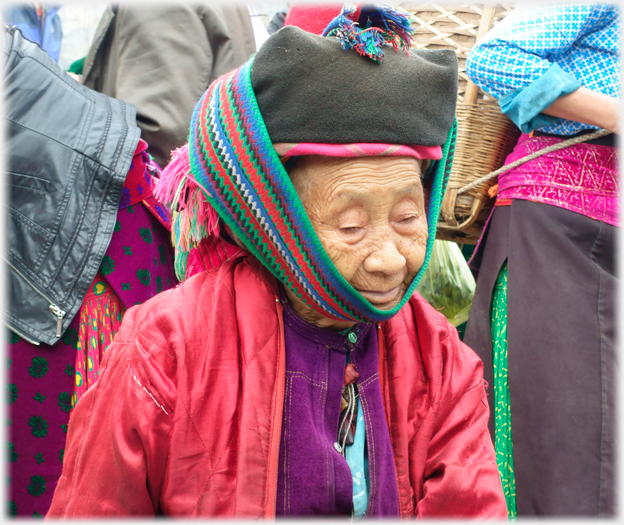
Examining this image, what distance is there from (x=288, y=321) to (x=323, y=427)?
0.27 metres

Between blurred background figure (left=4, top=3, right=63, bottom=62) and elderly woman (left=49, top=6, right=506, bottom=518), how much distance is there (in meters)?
2.60

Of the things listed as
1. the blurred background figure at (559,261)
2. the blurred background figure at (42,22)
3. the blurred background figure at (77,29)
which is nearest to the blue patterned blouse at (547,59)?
the blurred background figure at (559,261)

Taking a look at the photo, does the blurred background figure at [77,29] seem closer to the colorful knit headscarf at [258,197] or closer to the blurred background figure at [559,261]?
the blurred background figure at [559,261]

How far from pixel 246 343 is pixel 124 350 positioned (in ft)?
0.93

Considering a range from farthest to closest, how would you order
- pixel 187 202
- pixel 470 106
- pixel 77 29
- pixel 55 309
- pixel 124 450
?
pixel 77 29 < pixel 470 106 < pixel 55 309 < pixel 187 202 < pixel 124 450

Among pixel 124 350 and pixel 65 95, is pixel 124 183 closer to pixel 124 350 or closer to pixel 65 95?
pixel 65 95

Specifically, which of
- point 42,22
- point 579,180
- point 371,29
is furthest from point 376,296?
point 42,22

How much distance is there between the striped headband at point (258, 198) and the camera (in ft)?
4.08

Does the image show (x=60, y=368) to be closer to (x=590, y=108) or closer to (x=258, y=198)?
(x=258, y=198)

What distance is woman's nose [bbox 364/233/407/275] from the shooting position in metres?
1.27

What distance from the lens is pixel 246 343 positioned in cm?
131

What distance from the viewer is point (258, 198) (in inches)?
49.6

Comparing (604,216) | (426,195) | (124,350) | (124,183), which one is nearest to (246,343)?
(124,350)

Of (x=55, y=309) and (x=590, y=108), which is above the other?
(x=590, y=108)
